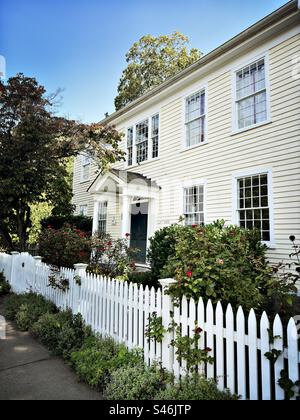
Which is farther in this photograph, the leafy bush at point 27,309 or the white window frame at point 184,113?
the white window frame at point 184,113

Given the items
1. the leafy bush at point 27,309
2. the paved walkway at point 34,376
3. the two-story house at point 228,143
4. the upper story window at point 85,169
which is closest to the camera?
the paved walkway at point 34,376

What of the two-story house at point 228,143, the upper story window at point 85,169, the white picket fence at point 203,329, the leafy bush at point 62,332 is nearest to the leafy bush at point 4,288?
the white picket fence at point 203,329

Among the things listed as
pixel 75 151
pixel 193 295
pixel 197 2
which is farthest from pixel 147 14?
pixel 193 295

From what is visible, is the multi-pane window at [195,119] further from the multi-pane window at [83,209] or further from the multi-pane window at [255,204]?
the multi-pane window at [83,209]

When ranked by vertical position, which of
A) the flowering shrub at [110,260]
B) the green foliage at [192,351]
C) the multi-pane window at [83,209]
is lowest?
the green foliage at [192,351]

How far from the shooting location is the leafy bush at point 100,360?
313 cm

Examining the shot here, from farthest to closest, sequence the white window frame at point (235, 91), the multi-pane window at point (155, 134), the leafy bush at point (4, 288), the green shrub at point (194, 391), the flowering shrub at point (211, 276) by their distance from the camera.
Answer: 1. the multi-pane window at point (155, 134)
2. the leafy bush at point (4, 288)
3. the white window frame at point (235, 91)
4. the flowering shrub at point (211, 276)
5. the green shrub at point (194, 391)

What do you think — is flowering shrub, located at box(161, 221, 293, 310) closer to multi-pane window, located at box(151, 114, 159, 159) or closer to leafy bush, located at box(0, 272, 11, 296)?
leafy bush, located at box(0, 272, 11, 296)

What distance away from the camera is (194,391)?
2590mm

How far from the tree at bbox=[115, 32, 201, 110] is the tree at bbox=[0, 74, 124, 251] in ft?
48.7

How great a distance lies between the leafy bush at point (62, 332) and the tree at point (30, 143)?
14.2 ft
